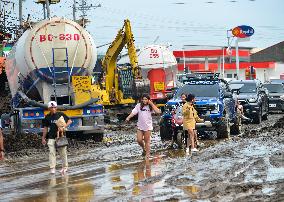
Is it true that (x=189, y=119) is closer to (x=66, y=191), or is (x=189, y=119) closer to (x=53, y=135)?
(x=53, y=135)

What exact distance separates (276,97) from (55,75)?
21625mm

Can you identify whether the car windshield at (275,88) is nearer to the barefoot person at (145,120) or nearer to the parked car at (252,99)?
the parked car at (252,99)

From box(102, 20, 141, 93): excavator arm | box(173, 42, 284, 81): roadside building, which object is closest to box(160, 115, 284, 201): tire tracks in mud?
box(102, 20, 141, 93): excavator arm

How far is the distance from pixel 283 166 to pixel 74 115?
391 inches

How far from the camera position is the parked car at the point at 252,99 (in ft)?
115

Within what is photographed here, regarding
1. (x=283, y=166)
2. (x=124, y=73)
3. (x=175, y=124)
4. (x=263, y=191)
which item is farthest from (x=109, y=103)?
(x=263, y=191)

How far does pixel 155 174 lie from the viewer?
16062 millimetres

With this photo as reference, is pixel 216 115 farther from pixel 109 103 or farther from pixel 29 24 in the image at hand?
pixel 109 103

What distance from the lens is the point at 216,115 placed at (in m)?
25.3

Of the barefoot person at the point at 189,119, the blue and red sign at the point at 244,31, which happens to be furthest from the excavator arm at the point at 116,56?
the blue and red sign at the point at 244,31

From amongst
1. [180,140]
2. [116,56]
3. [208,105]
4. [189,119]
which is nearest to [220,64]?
[116,56]

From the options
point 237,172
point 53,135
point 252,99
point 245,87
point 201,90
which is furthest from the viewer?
point 245,87

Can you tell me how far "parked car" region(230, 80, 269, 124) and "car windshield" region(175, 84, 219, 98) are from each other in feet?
23.0

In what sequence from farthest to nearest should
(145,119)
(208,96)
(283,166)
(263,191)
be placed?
(208,96)
(145,119)
(283,166)
(263,191)
